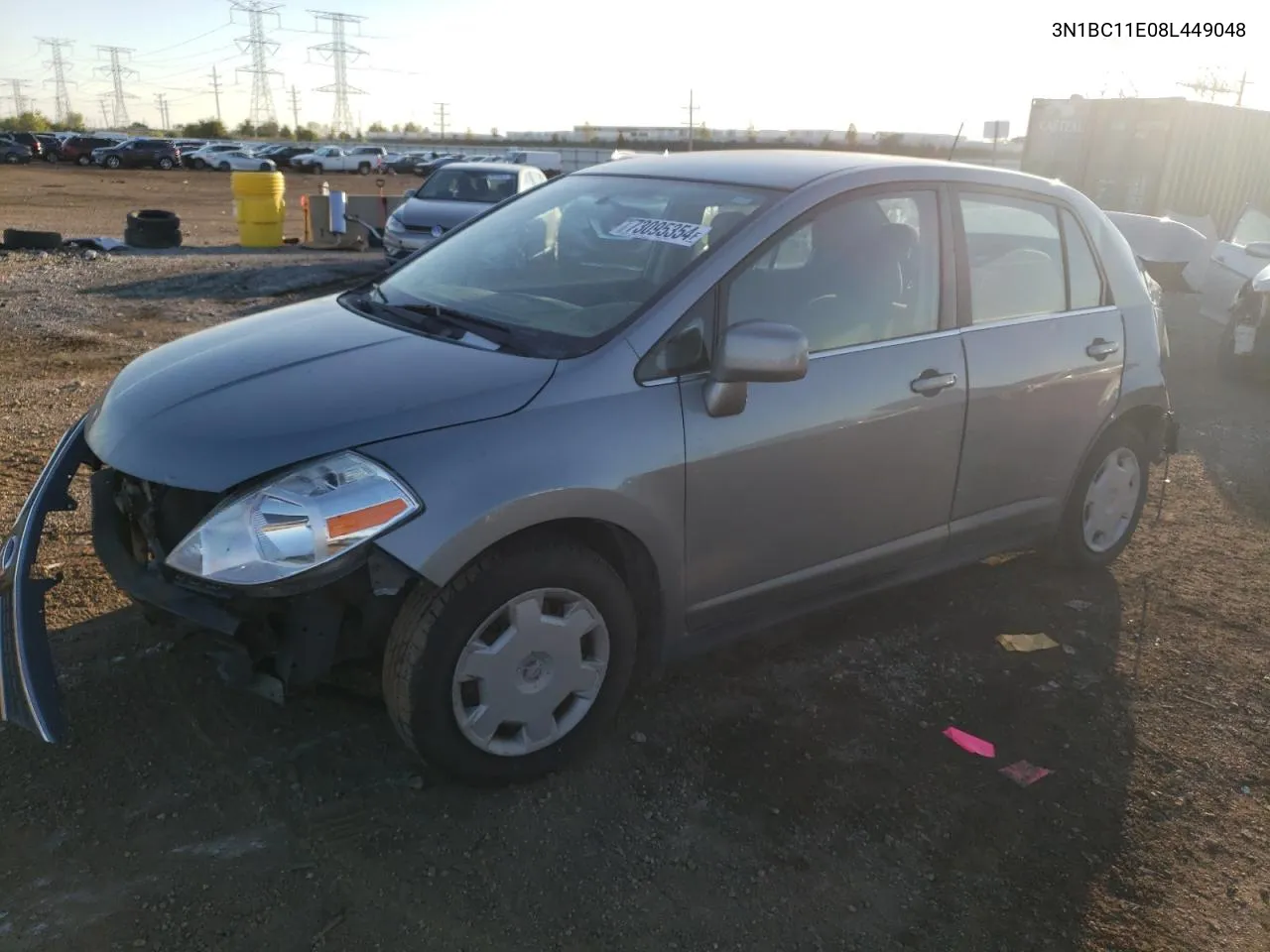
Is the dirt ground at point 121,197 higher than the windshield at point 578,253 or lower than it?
lower

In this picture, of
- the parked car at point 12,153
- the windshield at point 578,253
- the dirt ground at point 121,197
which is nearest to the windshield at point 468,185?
the dirt ground at point 121,197

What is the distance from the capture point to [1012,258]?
408 centimetres

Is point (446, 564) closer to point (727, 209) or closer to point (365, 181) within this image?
point (727, 209)

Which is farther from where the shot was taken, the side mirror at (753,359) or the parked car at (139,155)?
the parked car at (139,155)

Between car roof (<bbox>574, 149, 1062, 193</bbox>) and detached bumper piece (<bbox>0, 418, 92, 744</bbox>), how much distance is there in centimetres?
227

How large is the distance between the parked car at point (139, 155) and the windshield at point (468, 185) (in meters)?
40.0

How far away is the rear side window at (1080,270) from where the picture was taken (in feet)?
14.2

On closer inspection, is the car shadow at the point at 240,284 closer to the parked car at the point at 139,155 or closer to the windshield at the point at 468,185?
the windshield at the point at 468,185

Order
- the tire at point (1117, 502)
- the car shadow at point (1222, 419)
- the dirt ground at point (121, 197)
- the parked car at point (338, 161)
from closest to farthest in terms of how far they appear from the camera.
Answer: the tire at point (1117, 502) < the car shadow at point (1222, 419) < the dirt ground at point (121, 197) < the parked car at point (338, 161)

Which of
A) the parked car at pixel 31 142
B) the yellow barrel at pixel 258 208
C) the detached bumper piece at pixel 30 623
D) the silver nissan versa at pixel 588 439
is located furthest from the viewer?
the parked car at pixel 31 142

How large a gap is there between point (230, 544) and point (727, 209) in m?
1.92

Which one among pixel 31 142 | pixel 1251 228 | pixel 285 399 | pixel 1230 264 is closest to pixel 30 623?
pixel 285 399

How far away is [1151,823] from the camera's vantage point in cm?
304

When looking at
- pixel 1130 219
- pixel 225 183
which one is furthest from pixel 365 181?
pixel 1130 219
